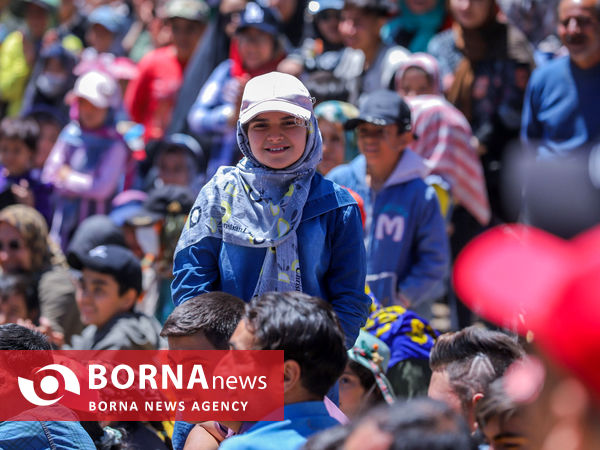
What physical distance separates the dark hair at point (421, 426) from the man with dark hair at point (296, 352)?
28.1 inches

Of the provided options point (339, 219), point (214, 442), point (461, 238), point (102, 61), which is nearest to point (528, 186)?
point (461, 238)

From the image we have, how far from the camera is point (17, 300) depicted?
6410 millimetres

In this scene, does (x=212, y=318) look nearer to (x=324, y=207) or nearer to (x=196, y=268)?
(x=196, y=268)

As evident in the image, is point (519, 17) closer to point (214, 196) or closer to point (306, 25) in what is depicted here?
point (306, 25)

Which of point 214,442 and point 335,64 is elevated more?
point 335,64

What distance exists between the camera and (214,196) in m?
3.70

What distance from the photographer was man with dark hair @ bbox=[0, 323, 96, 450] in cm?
346

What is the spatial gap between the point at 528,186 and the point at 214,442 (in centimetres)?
391

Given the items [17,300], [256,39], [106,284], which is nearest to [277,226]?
[106,284]

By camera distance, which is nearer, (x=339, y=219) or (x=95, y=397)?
(x=339, y=219)

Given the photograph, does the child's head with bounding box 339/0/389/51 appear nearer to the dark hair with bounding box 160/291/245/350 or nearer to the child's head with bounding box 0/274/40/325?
the child's head with bounding box 0/274/40/325

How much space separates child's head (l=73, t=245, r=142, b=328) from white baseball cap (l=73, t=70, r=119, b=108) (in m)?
3.40

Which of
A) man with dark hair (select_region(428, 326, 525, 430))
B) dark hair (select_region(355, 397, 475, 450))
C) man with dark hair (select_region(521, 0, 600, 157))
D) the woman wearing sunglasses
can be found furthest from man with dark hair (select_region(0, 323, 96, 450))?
man with dark hair (select_region(521, 0, 600, 157))

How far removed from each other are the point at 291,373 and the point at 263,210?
929 mm
